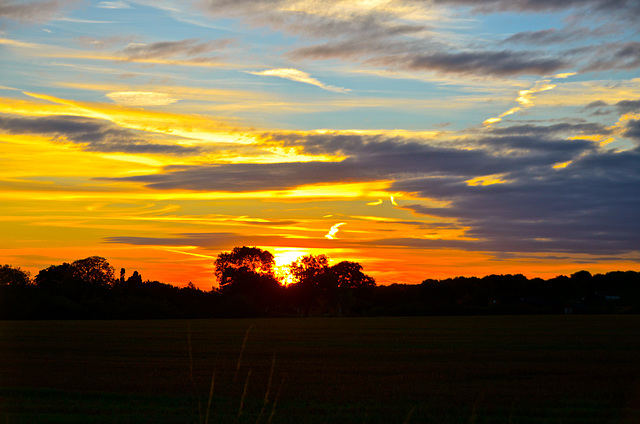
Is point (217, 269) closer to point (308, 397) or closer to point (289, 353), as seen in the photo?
point (289, 353)

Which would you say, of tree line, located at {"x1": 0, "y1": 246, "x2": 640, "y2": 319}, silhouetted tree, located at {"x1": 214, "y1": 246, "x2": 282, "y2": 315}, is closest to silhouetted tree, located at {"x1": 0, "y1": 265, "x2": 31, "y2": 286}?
tree line, located at {"x1": 0, "y1": 246, "x2": 640, "y2": 319}

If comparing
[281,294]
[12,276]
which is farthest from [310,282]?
[12,276]

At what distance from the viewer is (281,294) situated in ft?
557

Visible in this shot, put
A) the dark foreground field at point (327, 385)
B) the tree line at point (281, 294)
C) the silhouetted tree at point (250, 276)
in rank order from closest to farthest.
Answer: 1. the dark foreground field at point (327, 385)
2. the tree line at point (281, 294)
3. the silhouetted tree at point (250, 276)

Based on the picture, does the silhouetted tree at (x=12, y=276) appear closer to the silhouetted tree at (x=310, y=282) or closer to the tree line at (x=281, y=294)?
the tree line at (x=281, y=294)

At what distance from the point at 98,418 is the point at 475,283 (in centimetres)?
16536

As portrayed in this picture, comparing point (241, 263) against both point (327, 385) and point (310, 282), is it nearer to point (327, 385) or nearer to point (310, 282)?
point (310, 282)

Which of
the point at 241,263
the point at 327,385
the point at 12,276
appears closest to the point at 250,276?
the point at 241,263

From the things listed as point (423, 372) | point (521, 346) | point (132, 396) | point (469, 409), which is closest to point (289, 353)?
point (423, 372)

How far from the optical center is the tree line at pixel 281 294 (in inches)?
4756

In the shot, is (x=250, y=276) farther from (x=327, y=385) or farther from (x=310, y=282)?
(x=327, y=385)

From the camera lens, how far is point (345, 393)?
1909 centimetres

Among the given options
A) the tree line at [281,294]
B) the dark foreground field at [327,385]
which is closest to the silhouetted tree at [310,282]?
the tree line at [281,294]

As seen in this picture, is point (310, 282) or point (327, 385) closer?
point (327, 385)
